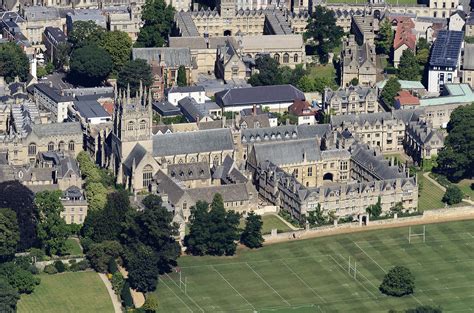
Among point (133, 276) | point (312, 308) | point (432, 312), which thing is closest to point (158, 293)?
point (133, 276)

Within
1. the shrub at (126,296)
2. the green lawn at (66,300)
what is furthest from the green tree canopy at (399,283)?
the green lawn at (66,300)

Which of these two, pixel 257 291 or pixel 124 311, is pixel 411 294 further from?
pixel 124 311

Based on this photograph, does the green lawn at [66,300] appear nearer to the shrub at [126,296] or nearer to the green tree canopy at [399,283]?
the shrub at [126,296]

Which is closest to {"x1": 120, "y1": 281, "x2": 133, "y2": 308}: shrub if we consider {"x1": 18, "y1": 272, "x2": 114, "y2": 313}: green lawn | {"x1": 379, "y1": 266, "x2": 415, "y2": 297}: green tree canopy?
{"x1": 18, "y1": 272, "x2": 114, "y2": 313}: green lawn

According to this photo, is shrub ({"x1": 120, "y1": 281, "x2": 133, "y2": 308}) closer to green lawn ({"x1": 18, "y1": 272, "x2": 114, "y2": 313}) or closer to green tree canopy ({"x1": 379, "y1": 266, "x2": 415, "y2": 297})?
green lawn ({"x1": 18, "y1": 272, "x2": 114, "y2": 313})

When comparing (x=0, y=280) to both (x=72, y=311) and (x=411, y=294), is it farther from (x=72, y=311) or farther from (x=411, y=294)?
(x=411, y=294)
